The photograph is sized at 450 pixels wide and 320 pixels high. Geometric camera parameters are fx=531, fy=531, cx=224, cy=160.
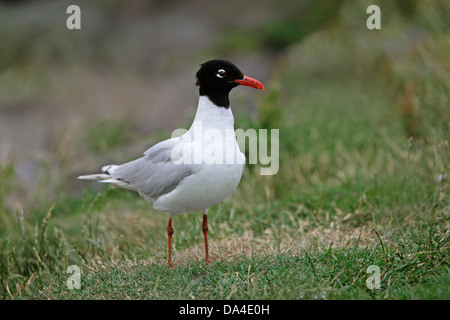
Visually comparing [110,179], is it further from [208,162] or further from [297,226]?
[297,226]

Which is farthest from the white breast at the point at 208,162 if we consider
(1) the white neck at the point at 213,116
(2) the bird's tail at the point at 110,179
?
(2) the bird's tail at the point at 110,179

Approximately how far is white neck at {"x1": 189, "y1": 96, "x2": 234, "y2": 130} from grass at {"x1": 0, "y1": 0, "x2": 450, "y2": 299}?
2.94 ft

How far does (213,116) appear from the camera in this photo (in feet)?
11.6

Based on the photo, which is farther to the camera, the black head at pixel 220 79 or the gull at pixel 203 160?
the black head at pixel 220 79

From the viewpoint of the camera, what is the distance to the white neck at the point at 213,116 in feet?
11.6

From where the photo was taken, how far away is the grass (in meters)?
3.20

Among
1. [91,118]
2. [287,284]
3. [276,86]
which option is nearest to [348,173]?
[276,86]

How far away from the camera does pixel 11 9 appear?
1667 centimetres

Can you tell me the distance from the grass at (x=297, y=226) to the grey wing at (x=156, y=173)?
0.54m

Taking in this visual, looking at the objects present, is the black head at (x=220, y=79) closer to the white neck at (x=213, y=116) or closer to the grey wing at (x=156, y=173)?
the white neck at (x=213, y=116)

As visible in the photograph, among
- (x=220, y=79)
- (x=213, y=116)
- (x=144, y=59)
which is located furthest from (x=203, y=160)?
(x=144, y=59)

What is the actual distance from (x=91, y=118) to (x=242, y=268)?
8.08 meters

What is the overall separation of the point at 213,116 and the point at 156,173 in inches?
21.9
